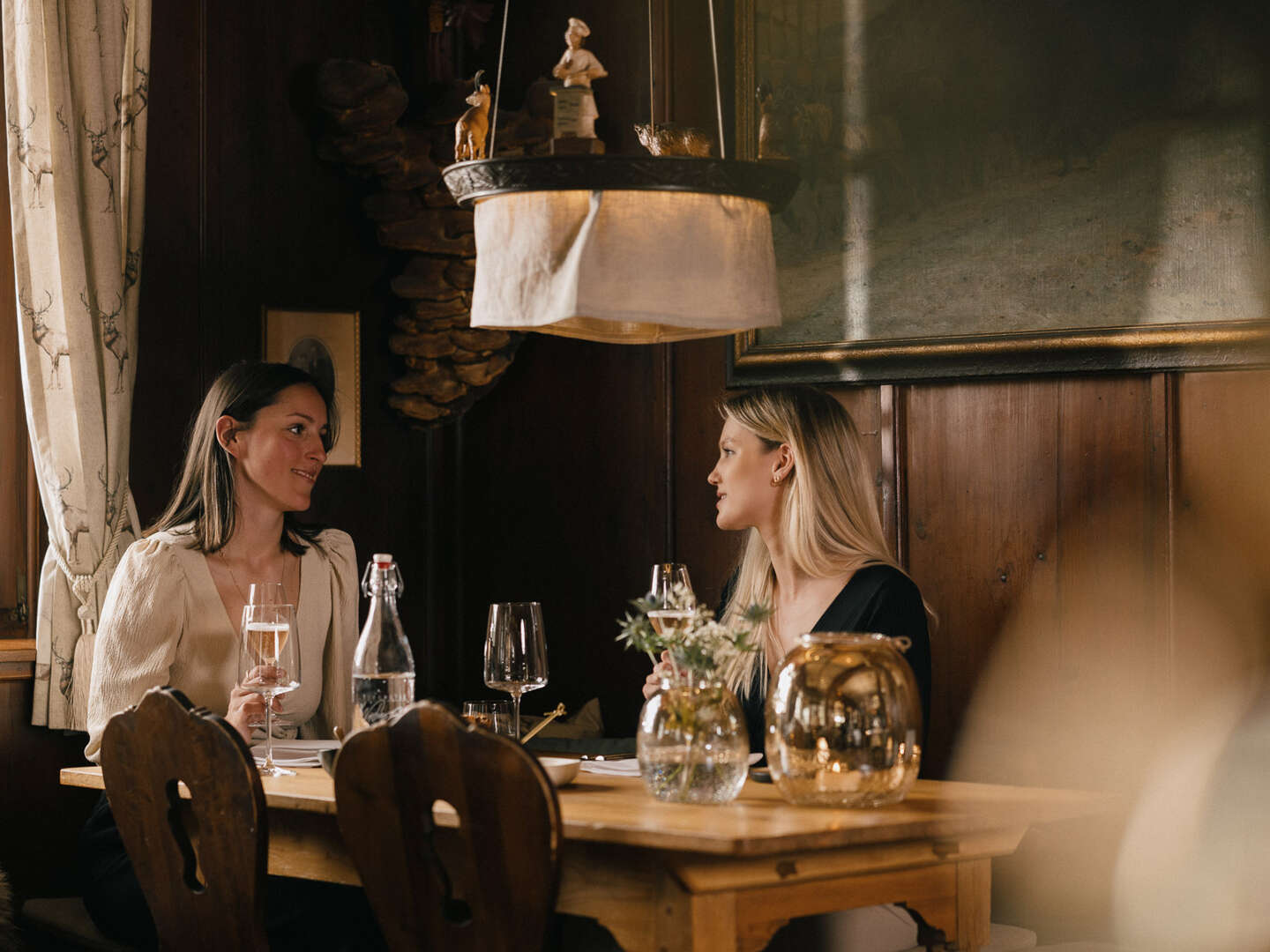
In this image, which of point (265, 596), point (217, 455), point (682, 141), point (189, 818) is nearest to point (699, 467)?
point (217, 455)

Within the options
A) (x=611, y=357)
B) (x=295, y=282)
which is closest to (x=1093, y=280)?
(x=611, y=357)

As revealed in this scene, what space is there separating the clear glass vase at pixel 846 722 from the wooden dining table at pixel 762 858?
4cm

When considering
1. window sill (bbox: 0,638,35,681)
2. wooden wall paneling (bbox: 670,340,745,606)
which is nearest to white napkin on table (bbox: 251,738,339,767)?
window sill (bbox: 0,638,35,681)

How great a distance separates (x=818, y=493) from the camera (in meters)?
3.16

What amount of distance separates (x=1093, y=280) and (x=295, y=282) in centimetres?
207

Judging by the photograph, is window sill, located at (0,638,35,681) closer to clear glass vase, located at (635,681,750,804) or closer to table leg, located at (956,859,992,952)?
clear glass vase, located at (635,681,750,804)

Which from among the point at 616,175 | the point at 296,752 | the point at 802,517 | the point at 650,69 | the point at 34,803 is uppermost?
the point at 650,69

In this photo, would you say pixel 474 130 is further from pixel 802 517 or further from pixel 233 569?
pixel 233 569

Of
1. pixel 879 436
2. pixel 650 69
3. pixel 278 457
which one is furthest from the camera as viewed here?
pixel 650 69

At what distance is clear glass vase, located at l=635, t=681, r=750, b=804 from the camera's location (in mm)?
2170

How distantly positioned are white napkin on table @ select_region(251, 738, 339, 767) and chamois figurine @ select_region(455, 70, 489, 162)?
1.02 m

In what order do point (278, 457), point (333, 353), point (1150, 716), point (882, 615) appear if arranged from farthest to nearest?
point (333, 353) < point (278, 457) < point (1150, 716) < point (882, 615)

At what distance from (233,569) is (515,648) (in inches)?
34.1

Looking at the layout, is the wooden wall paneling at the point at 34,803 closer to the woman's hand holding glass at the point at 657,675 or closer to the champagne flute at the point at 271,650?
the champagne flute at the point at 271,650
